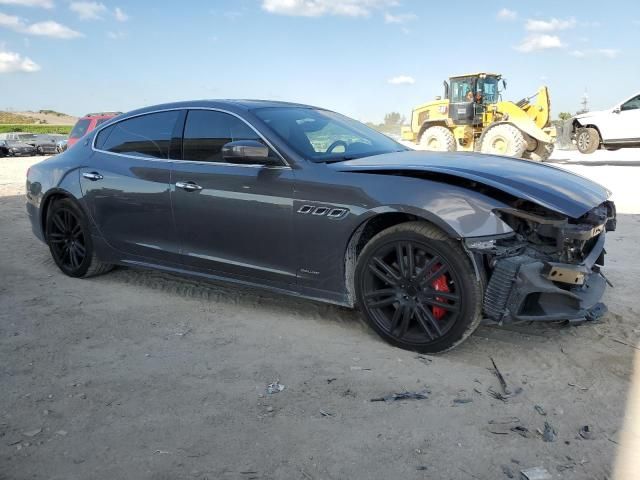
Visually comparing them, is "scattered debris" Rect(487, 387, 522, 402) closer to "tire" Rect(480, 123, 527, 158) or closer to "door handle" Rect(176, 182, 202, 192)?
"door handle" Rect(176, 182, 202, 192)

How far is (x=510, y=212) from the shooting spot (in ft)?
10.6

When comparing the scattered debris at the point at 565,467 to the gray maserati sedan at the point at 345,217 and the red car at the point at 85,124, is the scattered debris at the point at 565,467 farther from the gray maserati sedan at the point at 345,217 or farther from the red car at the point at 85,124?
the red car at the point at 85,124

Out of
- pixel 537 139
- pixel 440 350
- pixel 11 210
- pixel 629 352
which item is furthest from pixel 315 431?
pixel 537 139

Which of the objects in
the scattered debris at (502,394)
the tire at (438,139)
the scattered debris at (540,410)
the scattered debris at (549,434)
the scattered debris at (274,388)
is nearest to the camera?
the scattered debris at (549,434)

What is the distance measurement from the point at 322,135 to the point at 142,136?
5.15ft

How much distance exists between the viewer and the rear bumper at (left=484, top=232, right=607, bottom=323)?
3139 millimetres

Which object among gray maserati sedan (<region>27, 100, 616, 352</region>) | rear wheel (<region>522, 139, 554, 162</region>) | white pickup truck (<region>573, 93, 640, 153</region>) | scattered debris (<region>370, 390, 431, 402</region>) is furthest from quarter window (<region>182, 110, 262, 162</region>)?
white pickup truck (<region>573, 93, 640, 153</region>)

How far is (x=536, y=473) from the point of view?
7.67ft

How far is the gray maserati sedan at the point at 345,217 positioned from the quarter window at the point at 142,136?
0.5 inches

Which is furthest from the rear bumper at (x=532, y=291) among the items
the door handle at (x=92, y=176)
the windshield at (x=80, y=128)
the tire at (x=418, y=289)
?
the windshield at (x=80, y=128)

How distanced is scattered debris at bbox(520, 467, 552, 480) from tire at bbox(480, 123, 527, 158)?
530 inches

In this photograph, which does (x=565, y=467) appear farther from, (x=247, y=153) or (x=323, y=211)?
(x=247, y=153)

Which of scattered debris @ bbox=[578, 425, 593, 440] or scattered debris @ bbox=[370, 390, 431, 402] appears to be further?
scattered debris @ bbox=[370, 390, 431, 402]

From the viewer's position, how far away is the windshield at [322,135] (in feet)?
13.0
